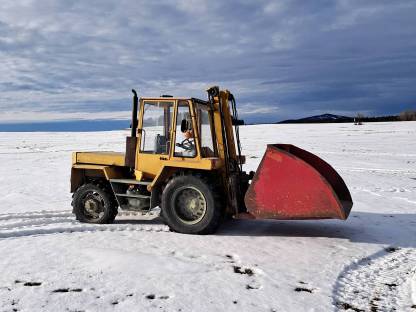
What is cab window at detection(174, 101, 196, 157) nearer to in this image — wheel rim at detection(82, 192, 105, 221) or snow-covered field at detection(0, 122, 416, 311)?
snow-covered field at detection(0, 122, 416, 311)

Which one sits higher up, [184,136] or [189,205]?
[184,136]

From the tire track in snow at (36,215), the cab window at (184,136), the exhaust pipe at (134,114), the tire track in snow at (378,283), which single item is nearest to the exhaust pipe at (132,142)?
the exhaust pipe at (134,114)

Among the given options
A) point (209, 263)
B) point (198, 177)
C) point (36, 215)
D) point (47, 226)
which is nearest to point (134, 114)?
point (198, 177)

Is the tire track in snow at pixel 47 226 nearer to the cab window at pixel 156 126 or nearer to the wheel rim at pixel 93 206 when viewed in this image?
the wheel rim at pixel 93 206

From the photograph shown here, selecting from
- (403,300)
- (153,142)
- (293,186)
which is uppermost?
(153,142)

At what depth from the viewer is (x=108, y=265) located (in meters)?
5.48

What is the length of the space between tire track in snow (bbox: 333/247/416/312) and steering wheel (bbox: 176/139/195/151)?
2965mm

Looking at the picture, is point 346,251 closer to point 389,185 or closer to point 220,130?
point 220,130

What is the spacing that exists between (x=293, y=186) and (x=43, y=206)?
5410 mm

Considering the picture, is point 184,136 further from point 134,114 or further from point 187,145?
point 134,114

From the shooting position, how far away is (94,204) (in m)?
8.08

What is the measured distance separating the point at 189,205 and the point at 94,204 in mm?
1918

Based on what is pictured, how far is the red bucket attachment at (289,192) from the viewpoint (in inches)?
255

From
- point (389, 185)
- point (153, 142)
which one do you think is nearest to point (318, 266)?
point (153, 142)
